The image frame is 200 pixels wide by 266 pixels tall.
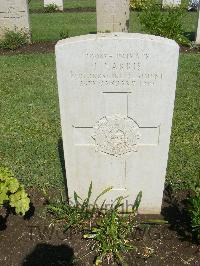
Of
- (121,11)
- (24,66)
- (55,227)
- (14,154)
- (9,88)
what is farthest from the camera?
(121,11)

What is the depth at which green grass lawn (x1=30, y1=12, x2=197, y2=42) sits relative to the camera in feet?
37.3

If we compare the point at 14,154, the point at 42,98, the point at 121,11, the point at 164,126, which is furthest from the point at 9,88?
the point at 164,126

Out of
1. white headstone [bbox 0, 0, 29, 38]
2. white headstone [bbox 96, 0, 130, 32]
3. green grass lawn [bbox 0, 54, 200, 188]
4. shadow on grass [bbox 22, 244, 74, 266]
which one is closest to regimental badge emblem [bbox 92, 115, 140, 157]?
shadow on grass [bbox 22, 244, 74, 266]

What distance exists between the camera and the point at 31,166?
4488mm

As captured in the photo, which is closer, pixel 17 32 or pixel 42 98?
pixel 42 98

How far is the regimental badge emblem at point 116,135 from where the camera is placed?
305 cm

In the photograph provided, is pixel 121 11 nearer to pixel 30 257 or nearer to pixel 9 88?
pixel 9 88

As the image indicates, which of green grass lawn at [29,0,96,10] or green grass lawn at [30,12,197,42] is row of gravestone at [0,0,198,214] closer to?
green grass lawn at [30,12,197,42]

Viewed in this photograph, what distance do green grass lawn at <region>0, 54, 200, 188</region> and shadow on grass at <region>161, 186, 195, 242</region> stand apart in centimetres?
21

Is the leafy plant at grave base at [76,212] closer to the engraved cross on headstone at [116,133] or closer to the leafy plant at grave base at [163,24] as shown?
the engraved cross on headstone at [116,133]

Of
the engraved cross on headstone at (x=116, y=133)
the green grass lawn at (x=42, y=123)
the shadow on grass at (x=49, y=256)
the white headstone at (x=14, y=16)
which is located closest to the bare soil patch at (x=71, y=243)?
the shadow on grass at (x=49, y=256)

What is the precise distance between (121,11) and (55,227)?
7.48 metres

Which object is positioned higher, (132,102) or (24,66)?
(132,102)

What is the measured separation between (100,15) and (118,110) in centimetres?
739
